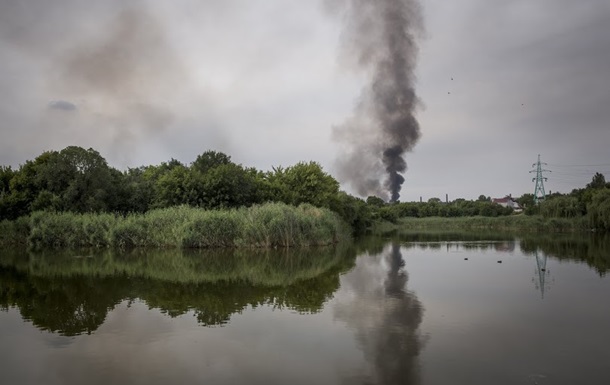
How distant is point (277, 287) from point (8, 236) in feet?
94.4

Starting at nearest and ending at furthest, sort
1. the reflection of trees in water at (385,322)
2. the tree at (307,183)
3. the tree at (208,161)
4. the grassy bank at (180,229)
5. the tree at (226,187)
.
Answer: the reflection of trees in water at (385,322)
the grassy bank at (180,229)
the tree at (226,187)
the tree at (208,161)
the tree at (307,183)

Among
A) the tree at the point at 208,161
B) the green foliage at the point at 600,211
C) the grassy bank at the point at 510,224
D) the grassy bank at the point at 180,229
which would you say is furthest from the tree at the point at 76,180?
the green foliage at the point at 600,211

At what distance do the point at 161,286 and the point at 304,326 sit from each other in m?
7.35

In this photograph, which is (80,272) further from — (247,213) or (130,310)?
(247,213)

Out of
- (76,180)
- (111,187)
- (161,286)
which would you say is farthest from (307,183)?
(161,286)

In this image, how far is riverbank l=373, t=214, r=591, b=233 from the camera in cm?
5909

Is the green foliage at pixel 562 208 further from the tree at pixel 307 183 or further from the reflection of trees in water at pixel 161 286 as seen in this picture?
the reflection of trees in water at pixel 161 286

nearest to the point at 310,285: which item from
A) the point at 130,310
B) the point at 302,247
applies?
the point at 130,310

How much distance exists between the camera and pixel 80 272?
1898 cm

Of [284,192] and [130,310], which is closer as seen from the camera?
[130,310]

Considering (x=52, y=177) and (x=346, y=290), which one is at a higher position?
(x=52, y=177)

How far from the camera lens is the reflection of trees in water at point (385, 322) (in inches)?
279

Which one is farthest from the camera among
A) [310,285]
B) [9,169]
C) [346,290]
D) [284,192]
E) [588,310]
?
[284,192]

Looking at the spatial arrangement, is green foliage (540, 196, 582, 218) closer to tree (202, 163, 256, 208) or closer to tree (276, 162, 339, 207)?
tree (276, 162, 339, 207)
